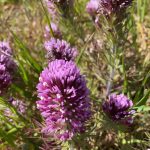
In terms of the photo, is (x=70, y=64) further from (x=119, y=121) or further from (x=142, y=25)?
(x=142, y=25)

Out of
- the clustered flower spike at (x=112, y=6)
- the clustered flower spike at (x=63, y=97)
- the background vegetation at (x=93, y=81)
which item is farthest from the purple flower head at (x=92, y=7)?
the clustered flower spike at (x=63, y=97)

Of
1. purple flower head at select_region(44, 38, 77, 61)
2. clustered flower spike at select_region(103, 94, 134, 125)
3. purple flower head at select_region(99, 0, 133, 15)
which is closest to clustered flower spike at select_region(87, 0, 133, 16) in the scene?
purple flower head at select_region(99, 0, 133, 15)

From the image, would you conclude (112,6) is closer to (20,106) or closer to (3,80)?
(3,80)

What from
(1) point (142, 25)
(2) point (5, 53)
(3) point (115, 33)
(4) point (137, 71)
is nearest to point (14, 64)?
(2) point (5, 53)

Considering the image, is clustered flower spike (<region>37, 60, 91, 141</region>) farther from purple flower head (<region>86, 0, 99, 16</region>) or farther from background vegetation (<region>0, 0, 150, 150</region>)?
purple flower head (<region>86, 0, 99, 16</region>)

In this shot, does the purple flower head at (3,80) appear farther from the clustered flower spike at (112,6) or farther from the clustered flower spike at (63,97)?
the clustered flower spike at (112,6)

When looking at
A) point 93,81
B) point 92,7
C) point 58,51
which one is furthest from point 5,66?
point 92,7
